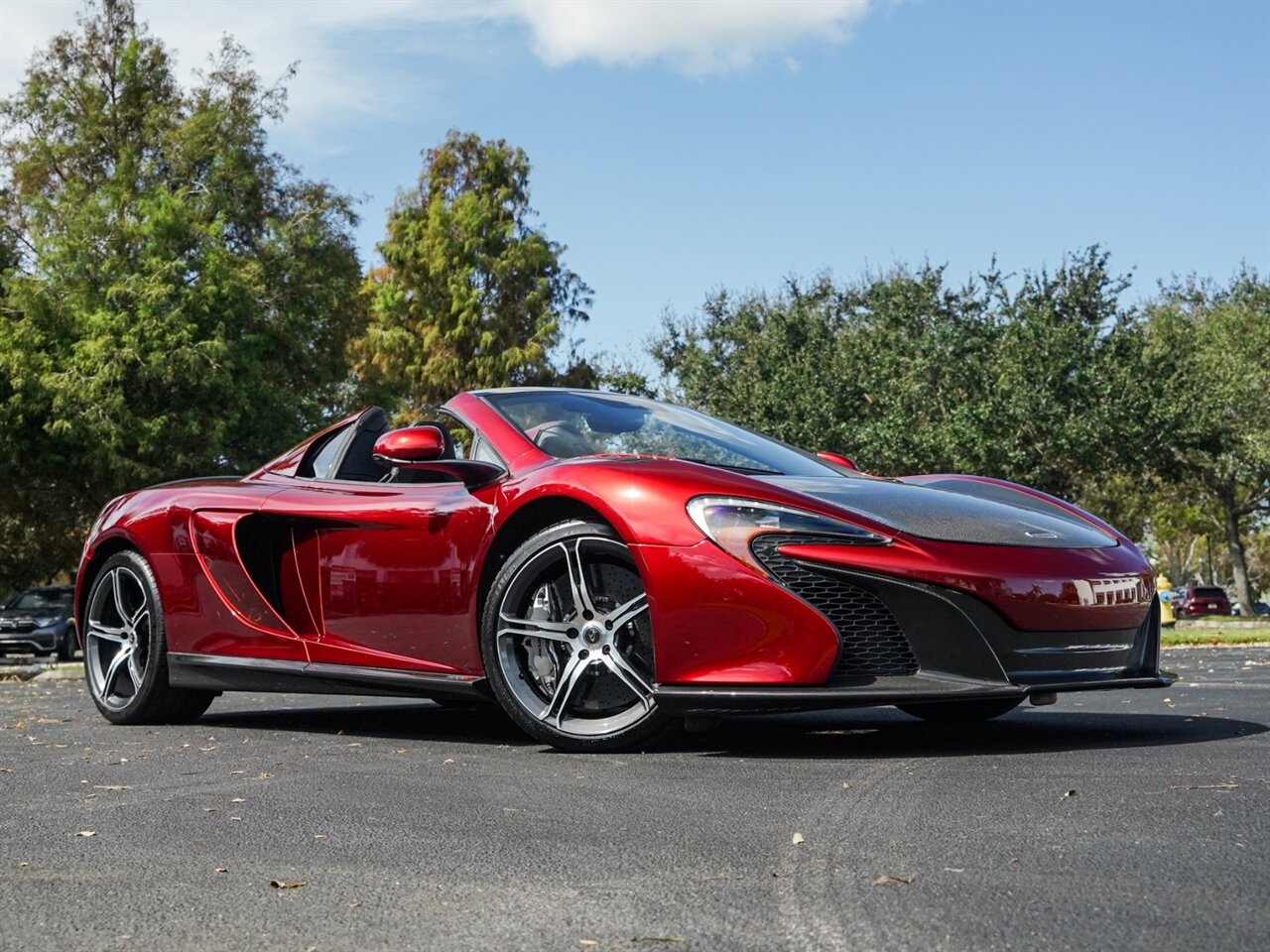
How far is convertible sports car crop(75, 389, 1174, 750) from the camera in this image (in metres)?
4.76

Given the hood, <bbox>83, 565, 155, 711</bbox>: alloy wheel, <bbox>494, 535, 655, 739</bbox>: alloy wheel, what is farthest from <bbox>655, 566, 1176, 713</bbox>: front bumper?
<bbox>83, 565, 155, 711</bbox>: alloy wheel

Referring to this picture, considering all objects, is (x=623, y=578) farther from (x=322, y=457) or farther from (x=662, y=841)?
(x=322, y=457)

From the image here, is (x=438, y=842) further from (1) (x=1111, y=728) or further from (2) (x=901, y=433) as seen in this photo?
(2) (x=901, y=433)

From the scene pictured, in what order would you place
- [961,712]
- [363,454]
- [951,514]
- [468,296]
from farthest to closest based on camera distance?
[468,296]
[363,454]
[961,712]
[951,514]

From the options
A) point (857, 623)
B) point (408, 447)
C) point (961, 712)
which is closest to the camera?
point (857, 623)

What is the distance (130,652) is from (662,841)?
423 centimetres

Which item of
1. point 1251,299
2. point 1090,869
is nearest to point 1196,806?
point 1090,869

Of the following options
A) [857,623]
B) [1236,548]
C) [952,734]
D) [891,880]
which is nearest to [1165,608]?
[1236,548]

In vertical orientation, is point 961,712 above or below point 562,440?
below

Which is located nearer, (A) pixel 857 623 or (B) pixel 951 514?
(A) pixel 857 623

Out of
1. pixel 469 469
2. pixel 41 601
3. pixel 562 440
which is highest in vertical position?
pixel 562 440

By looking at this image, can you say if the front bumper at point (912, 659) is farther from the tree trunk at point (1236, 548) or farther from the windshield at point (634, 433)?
the tree trunk at point (1236, 548)

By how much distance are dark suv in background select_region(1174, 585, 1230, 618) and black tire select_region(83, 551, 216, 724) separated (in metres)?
55.1

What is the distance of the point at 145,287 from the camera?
27219 millimetres
